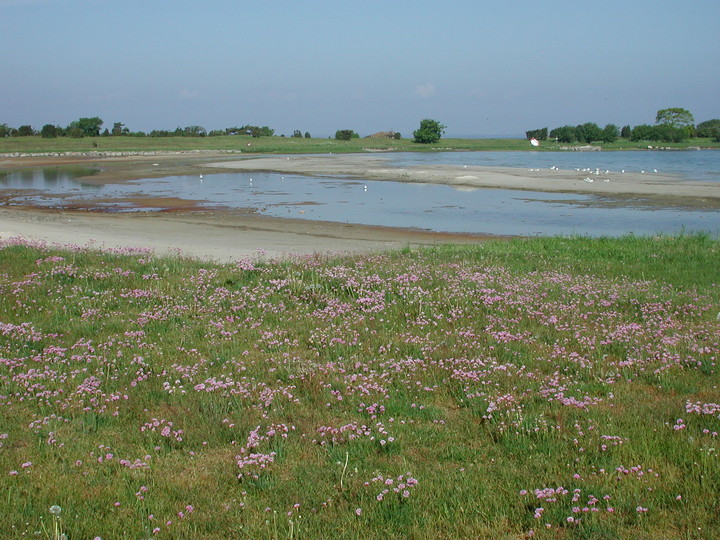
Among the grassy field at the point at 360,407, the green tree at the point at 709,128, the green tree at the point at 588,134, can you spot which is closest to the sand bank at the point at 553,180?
the grassy field at the point at 360,407

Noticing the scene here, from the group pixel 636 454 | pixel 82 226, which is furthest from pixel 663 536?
pixel 82 226

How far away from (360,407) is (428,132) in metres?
140

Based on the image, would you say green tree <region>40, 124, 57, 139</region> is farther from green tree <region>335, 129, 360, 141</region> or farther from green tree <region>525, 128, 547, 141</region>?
green tree <region>525, 128, 547, 141</region>

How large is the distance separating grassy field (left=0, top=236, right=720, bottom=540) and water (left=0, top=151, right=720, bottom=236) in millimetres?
14243

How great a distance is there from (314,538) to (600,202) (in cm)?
3642

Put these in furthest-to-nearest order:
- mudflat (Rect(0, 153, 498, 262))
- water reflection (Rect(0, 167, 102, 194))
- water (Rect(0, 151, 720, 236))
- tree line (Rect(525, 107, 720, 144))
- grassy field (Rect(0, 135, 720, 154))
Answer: tree line (Rect(525, 107, 720, 144))
grassy field (Rect(0, 135, 720, 154))
water reflection (Rect(0, 167, 102, 194))
water (Rect(0, 151, 720, 236))
mudflat (Rect(0, 153, 498, 262))

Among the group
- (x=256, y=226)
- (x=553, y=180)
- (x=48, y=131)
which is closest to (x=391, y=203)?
(x=256, y=226)

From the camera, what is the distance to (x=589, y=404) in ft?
22.1

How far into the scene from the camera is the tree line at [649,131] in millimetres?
141625

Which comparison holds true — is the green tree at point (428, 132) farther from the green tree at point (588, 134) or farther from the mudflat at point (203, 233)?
the mudflat at point (203, 233)

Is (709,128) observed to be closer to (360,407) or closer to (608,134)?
(608,134)

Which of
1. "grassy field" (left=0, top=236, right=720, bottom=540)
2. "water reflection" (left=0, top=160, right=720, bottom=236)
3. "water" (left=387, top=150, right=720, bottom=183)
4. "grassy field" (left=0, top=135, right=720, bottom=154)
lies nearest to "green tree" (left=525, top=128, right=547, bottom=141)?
"grassy field" (left=0, top=135, right=720, bottom=154)

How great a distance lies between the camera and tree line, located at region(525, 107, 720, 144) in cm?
14162

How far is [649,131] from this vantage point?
14538cm
